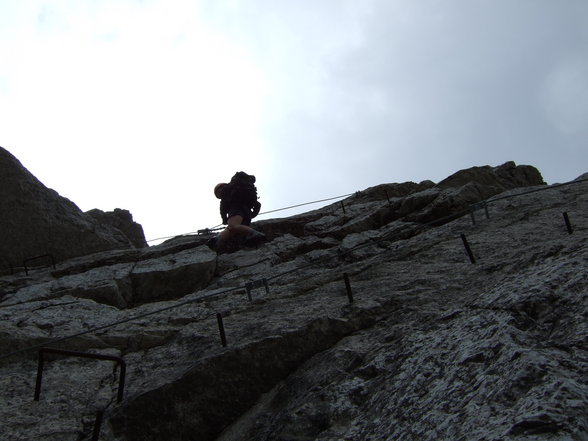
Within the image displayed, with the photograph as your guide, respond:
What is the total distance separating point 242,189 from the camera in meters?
15.5

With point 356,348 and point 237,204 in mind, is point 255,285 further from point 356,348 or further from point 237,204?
point 237,204

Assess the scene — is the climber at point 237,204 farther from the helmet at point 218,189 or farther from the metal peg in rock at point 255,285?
the metal peg in rock at point 255,285

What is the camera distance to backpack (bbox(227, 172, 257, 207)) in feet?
50.7

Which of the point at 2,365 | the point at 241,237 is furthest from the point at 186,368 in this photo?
the point at 241,237

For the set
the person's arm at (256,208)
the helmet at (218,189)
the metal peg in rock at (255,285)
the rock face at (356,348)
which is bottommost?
the rock face at (356,348)

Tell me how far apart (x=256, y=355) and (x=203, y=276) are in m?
5.45

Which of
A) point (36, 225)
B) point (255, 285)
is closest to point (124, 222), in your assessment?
point (36, 225)

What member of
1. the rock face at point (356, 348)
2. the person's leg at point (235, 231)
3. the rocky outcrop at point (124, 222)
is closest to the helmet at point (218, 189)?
the person's leg at point (235, 231)

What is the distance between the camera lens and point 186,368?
6.02m

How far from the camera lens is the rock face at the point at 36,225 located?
14516 mm

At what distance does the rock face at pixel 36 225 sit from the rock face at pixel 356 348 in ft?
13.7

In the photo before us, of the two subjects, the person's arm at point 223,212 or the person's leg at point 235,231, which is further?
the person's arm at point 223,212

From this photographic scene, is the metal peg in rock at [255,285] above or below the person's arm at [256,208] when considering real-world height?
below

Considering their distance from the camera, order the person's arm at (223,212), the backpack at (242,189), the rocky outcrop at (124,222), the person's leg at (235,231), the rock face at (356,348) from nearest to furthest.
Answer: the rock face at (356,348)
the person's leg at (235,231)
the backpack at (242,189)
the person's arm at (223,212)
the rocky outcrop at (124,222)
